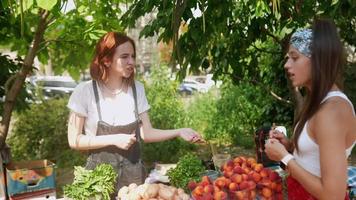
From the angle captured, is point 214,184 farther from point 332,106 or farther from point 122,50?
point 122,50

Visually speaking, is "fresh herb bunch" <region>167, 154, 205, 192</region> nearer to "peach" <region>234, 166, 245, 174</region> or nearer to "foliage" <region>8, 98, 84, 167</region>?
"peach" <region>234, 166, 245, 174</region>

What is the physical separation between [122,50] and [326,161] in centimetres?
121

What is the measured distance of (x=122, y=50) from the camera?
2.30m

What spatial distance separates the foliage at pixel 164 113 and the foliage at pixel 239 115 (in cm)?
73

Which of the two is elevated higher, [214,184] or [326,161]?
[326,161]

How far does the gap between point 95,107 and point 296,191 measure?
3.55ft

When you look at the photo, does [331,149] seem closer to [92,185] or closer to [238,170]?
[238,170]

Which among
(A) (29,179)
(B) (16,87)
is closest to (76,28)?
(B) (16,87)

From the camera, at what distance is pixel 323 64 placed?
1573 mm

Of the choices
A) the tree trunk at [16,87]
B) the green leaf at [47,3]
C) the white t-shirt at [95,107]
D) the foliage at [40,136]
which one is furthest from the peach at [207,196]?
the foliage at [40,136]

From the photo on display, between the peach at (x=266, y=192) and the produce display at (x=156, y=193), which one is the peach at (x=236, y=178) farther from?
the produce display at (x=156, y=193)

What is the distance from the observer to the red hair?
7.53 feet

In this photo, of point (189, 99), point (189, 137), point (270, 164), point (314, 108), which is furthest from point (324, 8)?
point (189, 99)

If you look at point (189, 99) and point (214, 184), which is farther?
point (189, 99)
